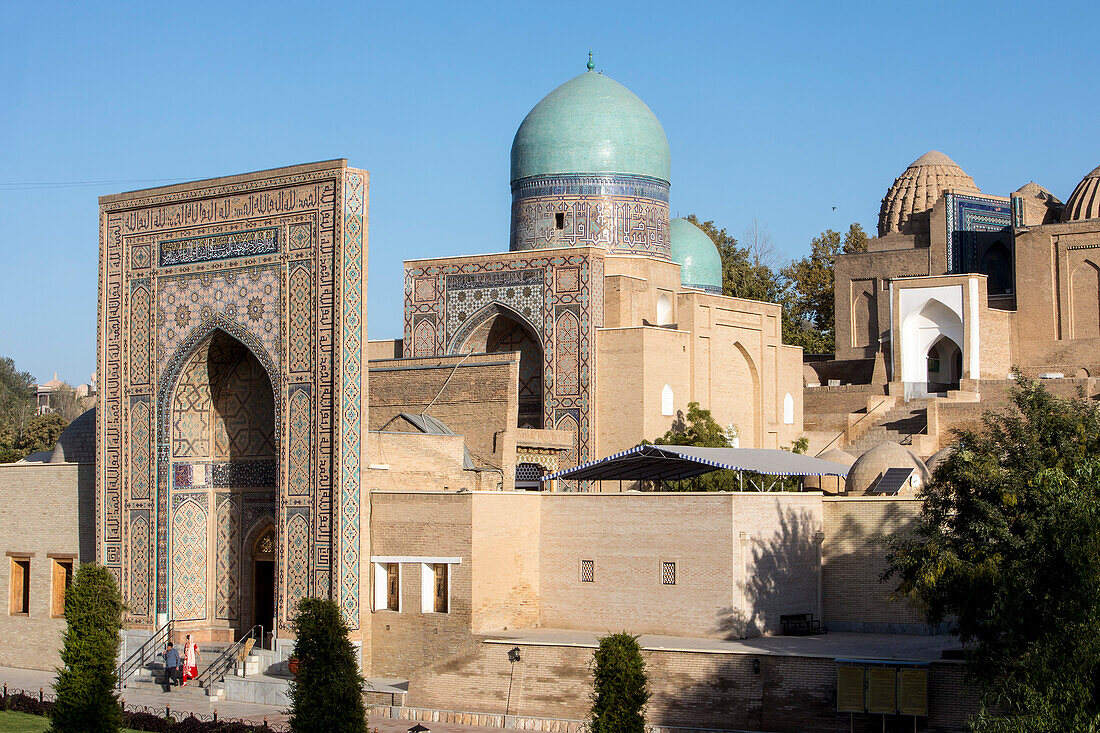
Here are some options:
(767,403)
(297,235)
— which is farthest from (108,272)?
(767,403)

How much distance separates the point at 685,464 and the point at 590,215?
309 inches

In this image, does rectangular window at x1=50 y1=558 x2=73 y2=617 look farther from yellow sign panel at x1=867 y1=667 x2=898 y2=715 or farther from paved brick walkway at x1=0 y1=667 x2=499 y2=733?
yellow sign panel at x1=867 y1=667 x2=898 y2=715

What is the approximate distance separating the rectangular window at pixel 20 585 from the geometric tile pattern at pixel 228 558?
2835 millimetres

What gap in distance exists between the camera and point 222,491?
63.4ft

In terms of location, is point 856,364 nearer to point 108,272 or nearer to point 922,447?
point 922,447

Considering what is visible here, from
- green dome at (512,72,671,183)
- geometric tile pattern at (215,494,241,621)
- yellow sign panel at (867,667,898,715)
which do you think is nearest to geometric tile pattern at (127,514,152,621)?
geometric tile pattern at (215,494,241,621)

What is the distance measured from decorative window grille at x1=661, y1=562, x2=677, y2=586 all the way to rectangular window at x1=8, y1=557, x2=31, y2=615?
29.0ft

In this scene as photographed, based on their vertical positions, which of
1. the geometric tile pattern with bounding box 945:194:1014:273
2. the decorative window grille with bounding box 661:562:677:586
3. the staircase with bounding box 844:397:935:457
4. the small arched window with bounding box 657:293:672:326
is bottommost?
the decorative window grille with bounding box 661:562:677:586

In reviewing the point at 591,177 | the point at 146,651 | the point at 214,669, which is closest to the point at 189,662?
the point at 214,669

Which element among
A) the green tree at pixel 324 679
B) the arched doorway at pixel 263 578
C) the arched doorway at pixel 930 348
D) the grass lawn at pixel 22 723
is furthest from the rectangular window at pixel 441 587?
the arched doorway at pixel 930 348

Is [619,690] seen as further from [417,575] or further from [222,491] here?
[222,491]

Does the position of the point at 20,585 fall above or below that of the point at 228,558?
below

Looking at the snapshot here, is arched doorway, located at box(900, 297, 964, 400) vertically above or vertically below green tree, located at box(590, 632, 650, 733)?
above

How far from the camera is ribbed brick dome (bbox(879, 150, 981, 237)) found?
32.5 metres
